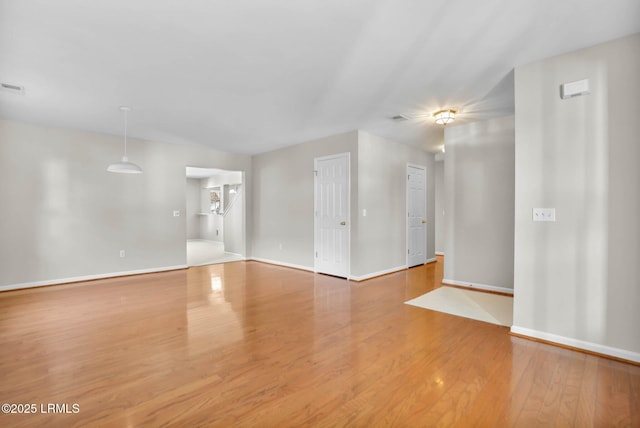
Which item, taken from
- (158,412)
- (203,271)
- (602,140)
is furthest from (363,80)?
(203,271)

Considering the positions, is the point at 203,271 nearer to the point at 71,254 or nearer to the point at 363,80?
the point at 71,254

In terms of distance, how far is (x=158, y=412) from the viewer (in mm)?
1836

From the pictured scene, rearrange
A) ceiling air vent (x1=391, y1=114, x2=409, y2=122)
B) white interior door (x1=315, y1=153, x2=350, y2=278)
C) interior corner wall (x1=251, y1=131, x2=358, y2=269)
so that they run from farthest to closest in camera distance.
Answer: interior corner wall (x1=251, y1=131, x2=358, y2=269)
white interior door (x1=315, y1=153, x2=350, y2=278)
ceiling air vent (x1=391, y1=114, x2=409, y2=122)

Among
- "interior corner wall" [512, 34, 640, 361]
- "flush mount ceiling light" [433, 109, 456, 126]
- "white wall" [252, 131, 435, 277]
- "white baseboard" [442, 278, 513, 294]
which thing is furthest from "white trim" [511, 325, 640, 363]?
"flush mount ceiling light" [433, 109, 456, 126]

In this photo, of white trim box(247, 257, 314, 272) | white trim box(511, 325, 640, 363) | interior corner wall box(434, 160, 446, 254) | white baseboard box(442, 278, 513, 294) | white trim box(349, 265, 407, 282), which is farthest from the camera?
interior corner wall box(434, 160, 446, 254)

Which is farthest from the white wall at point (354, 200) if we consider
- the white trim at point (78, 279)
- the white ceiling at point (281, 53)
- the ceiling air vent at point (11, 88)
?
the ceiling air vent at point (11, 88)

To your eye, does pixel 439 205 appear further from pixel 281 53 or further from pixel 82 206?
pixel 82 206

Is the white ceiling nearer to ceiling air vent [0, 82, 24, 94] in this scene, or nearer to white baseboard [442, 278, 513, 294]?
ceiling air vent [0, 82, 24, 94]

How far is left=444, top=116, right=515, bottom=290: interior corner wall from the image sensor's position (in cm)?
461

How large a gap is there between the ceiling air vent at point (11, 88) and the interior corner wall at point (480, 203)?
18.8 ft

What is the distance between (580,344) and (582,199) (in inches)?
49.3

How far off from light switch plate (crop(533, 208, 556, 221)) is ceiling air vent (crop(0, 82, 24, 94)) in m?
5.51

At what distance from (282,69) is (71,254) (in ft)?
15.8

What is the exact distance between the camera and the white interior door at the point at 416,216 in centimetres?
638
